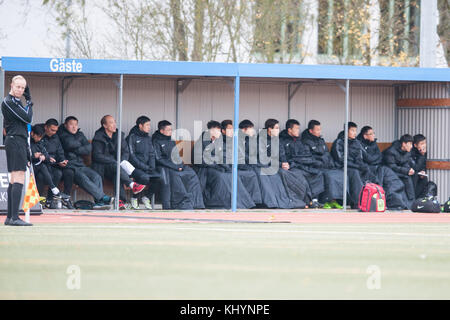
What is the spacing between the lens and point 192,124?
16.5 meters

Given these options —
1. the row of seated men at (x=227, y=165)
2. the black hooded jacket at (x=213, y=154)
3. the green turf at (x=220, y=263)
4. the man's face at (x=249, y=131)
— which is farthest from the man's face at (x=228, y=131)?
the green turf at (x=220, y=263)

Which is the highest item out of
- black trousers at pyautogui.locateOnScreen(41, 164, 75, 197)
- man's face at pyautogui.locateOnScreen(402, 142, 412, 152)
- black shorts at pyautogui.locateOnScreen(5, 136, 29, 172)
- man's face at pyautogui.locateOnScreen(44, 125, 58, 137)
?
man's face at pyautogui.locateOnScreen(44, 125, 58, 137)

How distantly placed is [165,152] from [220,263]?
8502mm

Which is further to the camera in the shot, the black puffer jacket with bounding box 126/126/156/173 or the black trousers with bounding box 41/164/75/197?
the black puffer jacket with bounding box 126/126/156/173

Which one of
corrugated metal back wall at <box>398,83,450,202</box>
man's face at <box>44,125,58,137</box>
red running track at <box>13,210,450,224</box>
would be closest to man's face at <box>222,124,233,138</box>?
red running track at <box>13,210,450,224</box>

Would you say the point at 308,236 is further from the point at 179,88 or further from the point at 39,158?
the point at 179,88

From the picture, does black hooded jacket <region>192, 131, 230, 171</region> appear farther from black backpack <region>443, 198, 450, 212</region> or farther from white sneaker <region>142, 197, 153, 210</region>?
black backpack <region>443, 198, 450, 212</region>

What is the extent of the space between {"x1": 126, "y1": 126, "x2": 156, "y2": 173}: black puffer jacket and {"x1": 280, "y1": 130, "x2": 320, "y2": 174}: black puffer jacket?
2399 millimetres

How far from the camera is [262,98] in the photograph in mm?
16906

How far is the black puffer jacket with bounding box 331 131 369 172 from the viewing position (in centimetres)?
1608

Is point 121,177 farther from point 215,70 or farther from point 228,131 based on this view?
point 215,70

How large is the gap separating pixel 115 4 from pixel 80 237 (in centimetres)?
1768

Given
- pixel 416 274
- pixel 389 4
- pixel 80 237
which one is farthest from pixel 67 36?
pixel 416 274

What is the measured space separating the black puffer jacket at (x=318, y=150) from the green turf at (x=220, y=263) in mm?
6010
